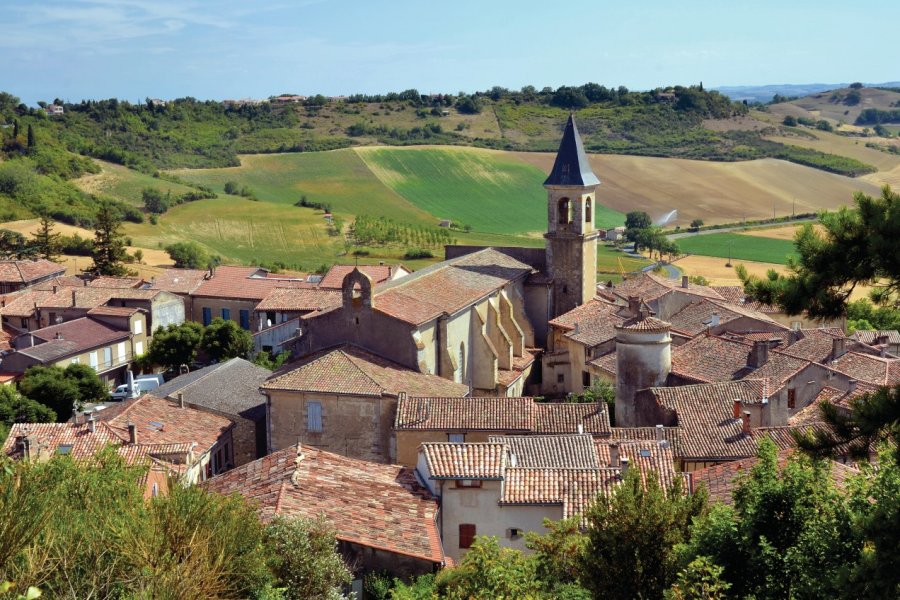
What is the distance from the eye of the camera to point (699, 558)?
1340cm

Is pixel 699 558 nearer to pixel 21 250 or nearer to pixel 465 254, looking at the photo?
pixel 465 254

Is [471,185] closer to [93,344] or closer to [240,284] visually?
[240,284]

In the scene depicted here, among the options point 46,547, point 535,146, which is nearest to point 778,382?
point 46,547

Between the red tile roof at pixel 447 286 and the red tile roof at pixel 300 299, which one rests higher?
the red tile roof at pixel 447 286

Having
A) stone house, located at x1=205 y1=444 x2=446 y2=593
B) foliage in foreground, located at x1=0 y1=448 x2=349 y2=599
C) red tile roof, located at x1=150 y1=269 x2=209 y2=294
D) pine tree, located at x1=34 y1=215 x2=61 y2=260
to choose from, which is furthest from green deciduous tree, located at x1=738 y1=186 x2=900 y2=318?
pine tree, located at x1=34 y1=215 x2=61 y2=260

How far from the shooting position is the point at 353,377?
30.2 metres

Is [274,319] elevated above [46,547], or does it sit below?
below

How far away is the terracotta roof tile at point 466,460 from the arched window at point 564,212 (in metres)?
23.7

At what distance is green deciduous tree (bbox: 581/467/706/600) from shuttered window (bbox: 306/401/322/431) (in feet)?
47.1

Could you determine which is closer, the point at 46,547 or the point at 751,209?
the point at 46,547

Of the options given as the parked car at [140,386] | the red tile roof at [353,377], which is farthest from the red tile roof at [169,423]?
the parked car at [140,386]

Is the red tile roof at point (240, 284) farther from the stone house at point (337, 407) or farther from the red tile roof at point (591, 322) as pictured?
the stone house at point (337, 407)

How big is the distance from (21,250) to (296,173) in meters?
46.1

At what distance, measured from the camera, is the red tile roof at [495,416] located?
28.5 m
